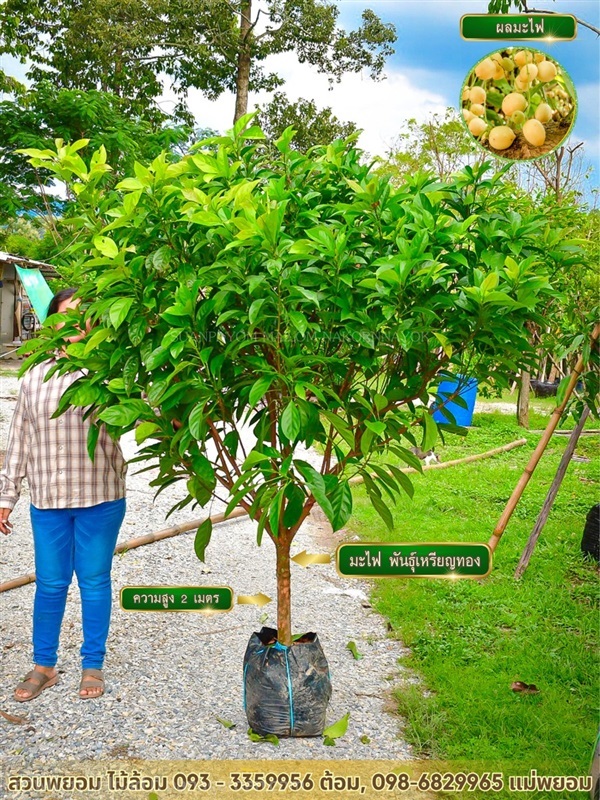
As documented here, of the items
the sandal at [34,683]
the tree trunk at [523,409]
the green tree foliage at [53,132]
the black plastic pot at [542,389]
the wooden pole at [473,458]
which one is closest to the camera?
the sandal at [34,683]

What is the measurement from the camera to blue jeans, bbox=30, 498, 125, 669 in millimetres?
2061

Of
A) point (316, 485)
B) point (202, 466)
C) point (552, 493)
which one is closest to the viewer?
point (316, 485)

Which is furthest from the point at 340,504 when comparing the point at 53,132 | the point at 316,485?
the point at 53,132

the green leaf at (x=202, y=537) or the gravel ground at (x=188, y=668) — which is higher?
the green leaf at (x=202, y=537)

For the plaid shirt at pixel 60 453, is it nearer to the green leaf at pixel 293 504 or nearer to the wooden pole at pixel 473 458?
the green leaf at pixel 293 504

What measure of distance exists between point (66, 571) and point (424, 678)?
108 cm

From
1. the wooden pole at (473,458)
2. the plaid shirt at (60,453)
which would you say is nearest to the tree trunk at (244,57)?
the plaid shirt at (60,453)

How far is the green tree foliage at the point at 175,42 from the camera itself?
254 cm

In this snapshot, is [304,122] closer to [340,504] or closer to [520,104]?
[520,104]

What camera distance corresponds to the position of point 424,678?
2369 mm

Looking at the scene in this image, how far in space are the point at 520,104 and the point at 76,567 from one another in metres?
1.62

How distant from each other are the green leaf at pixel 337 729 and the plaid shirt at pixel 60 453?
807mm

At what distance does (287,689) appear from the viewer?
1.95 m

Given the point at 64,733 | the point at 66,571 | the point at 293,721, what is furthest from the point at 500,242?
the point at 64,733
